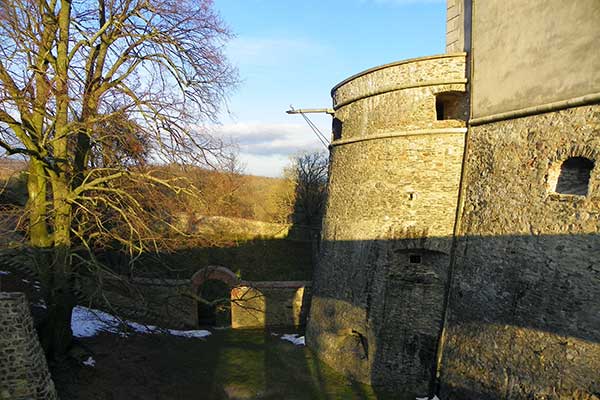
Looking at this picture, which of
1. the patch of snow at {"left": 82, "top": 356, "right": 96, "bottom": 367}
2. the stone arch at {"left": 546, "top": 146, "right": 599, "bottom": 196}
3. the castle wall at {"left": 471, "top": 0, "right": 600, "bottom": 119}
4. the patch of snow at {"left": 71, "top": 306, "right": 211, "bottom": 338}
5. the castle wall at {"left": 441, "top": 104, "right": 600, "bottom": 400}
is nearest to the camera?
the castle wall at {"left": 441, "top": 104, "right": 600, "bottom": 400}

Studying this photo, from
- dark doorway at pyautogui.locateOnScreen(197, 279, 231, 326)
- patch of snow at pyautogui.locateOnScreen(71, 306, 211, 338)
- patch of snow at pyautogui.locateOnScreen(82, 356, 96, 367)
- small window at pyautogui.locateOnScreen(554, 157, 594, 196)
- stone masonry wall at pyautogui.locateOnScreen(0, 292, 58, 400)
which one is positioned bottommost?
dark doorway at pyautogui.locateOnScreen(197, 279, 231, 326)

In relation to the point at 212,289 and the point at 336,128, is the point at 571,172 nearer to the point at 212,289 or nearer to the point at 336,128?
the point at 336,128

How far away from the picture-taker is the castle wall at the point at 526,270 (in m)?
5.44

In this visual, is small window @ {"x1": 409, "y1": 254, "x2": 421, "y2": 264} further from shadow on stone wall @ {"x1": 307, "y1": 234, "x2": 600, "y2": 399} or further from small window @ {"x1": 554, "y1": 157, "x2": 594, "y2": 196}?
small window @ {"x1": 554, "y1": 157, "x2": 594, "y2": 196}

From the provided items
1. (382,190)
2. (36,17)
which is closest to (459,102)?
(382,190)

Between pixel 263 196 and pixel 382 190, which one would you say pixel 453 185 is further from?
pixel 263 196

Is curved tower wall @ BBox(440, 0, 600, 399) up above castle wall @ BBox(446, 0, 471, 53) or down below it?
below

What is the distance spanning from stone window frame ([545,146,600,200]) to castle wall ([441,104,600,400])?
0.02m

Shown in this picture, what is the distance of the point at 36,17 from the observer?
6070 millimetres

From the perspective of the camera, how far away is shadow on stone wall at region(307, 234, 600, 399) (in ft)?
18.1

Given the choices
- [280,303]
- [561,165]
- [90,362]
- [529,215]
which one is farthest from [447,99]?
[90,362]

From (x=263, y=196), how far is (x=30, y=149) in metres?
20.5

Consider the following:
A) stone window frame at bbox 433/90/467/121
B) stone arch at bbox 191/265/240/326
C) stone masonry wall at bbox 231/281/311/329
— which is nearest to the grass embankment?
stone arch at bbox 191/265/240/326

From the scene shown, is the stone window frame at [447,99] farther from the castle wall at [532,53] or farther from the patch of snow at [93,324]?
the patch of snow at [93,324]
